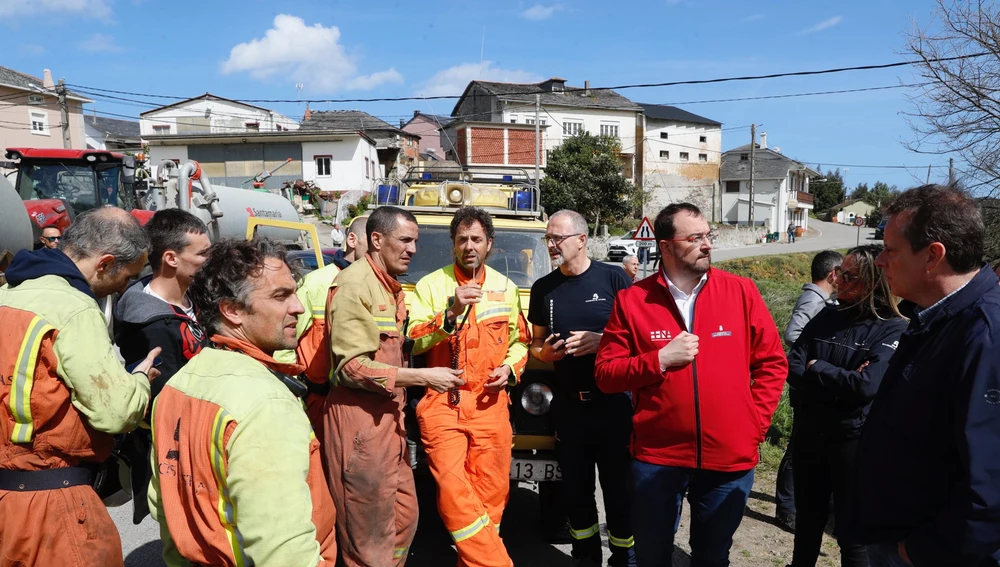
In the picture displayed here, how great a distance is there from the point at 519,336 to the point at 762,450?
346cm

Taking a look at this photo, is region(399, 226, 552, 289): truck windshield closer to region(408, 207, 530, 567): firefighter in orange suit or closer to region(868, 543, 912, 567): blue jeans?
region(408, 207, 530, 567): firefighter in orange suit

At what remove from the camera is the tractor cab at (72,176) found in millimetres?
13594

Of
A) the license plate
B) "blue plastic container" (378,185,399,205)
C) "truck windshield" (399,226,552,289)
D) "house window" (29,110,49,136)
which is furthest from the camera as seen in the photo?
"house window" (29,110,49,136)

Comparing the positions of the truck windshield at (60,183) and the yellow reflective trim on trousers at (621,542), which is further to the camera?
the truck windshield at (60,183)

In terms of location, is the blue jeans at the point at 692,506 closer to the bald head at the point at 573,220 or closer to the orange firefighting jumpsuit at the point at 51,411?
the bald head at the point at 573,220

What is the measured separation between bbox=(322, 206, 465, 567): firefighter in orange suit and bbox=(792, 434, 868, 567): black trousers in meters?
2.06

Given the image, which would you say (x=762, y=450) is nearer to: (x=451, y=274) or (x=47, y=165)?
(x=451, y=274)

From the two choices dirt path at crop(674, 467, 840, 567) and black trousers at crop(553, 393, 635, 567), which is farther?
dirt path at crop(674, 467, 840, 567)

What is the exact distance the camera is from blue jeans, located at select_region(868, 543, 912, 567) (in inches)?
84.8

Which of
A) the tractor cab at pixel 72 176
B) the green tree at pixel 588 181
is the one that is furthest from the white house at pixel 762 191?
the tractor cab at pixel 72 176

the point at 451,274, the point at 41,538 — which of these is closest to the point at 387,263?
the point at 451,274

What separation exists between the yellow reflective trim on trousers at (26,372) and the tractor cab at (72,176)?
44.2ft

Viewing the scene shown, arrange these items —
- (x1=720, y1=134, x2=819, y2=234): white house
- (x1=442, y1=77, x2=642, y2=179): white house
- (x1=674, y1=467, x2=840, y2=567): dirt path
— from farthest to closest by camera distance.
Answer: (x1=720, y1=134, x2=819, y2=234): white house
(x1=442, y1=77, x2=642, y2=179): white house
(x1=674, y1=467, x2=840, y2=567): dirt path

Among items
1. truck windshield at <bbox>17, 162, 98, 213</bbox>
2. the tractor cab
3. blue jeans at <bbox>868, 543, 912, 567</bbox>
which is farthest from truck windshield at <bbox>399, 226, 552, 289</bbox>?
truck windshield at <bbox>17, 162, 98, 213</bbox>
